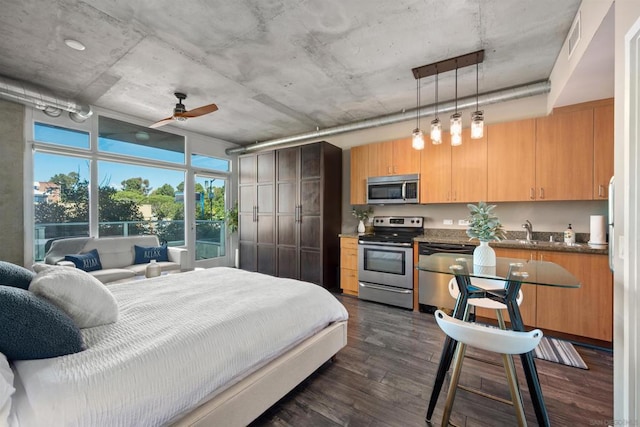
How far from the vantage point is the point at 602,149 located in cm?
273

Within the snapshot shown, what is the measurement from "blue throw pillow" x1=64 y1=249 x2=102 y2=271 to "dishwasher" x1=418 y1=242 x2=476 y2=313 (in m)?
4.37

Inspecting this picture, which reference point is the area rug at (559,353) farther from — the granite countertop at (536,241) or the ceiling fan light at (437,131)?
the ceiling fan light at (437,131)

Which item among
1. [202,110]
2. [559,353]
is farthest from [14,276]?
[559,353]

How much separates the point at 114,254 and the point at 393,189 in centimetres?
431

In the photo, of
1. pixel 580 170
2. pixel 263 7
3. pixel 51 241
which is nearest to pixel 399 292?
pixel 580 170

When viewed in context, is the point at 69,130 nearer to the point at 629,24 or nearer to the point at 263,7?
the point at 263,7

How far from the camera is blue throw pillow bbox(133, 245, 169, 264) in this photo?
4.14 metres

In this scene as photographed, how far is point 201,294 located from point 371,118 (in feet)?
12.0

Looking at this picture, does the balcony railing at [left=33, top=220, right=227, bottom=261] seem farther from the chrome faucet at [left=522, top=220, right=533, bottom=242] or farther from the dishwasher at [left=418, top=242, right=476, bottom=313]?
the chrome faucet at [left=522, top=220, right=533, bottom=242]

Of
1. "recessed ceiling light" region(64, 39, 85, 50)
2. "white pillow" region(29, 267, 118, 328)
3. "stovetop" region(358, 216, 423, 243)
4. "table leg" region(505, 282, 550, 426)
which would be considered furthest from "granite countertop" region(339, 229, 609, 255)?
"recessed ceiling light" region(64, 39, 85, 50)

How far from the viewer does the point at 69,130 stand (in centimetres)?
389

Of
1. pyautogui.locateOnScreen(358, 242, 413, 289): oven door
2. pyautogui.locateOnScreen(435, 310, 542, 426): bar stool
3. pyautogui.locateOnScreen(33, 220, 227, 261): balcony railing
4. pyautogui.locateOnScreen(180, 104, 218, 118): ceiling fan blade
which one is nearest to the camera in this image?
pyautogui.locateOnScreen(435, 310, 542, 426): bar stool

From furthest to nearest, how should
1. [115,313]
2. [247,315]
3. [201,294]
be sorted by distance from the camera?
[201,294]
[247,315]
[115,313]

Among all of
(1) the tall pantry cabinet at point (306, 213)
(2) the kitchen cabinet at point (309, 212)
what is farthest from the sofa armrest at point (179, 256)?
(2) the kitchen cabinet at point (309, 212)
